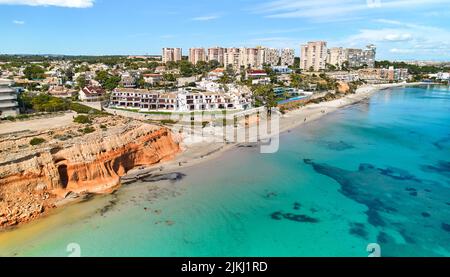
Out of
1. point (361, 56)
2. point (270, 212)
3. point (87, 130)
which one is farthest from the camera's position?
point (361, 56)

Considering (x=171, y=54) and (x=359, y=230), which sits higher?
(x=171, y=54)

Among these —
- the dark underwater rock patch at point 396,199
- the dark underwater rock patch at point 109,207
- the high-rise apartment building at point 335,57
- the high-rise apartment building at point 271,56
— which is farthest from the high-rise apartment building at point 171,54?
the dark underwater rock patch at point 109,207

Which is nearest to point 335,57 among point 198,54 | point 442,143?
point 198,54

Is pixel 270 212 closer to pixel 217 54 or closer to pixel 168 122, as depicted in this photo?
pixel 168 122

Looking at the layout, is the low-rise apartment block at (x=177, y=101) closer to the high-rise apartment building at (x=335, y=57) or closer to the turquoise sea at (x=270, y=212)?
the turquoise sea at (x=270, y=212)

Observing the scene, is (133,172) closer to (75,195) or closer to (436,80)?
(75,195)
